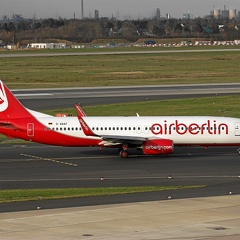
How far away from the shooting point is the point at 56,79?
13288 cm

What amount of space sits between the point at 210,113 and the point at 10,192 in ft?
134

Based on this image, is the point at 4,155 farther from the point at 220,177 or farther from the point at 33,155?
the point at 220,177

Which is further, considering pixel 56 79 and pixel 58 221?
pixel 56 79

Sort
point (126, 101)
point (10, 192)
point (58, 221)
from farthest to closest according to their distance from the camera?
point (126, 101) → point (10, 192) → point (58, 221)

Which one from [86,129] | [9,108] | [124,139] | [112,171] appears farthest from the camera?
[9,108]

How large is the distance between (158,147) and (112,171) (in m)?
6.26

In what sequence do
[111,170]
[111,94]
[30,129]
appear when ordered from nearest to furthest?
[111,170] < [30,129] < [111,94]

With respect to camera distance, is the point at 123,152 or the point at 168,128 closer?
the point at 168,128

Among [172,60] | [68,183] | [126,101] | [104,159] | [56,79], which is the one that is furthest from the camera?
[172,60]

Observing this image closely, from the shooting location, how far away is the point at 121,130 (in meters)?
61.4

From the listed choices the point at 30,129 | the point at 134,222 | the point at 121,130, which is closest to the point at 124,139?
the point at 121,130

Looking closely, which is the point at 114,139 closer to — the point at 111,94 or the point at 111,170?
the point at 111,170

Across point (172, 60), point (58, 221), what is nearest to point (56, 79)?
point (172, 60)

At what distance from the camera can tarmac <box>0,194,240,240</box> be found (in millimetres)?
35219
